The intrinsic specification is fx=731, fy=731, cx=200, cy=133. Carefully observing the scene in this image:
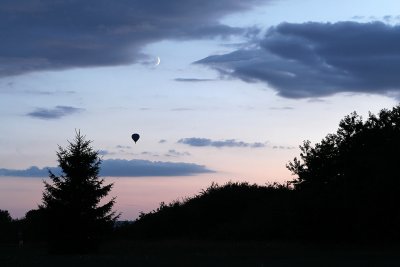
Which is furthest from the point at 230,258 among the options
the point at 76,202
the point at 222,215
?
the point at 222,215

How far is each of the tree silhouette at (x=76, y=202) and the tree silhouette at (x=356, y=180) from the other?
56.8 ft

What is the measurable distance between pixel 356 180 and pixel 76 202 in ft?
71.1

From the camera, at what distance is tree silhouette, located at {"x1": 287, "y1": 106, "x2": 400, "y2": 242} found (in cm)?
5359

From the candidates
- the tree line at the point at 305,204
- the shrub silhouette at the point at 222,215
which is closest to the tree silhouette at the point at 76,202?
the tree line at the point at 305,204

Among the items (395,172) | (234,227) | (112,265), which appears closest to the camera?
(112,265)

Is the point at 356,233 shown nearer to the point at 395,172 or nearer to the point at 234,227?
the point at 395,172

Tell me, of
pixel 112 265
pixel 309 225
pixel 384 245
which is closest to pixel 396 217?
pixel 384 245

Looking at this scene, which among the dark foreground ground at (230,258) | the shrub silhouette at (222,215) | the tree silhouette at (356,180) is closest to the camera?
the dark foreground ground at (230,258)

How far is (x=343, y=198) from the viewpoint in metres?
56.7

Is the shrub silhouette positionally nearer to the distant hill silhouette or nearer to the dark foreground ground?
the distant hill silhouette

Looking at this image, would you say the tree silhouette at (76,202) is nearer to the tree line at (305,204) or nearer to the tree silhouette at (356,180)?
the tree line at (305,204)

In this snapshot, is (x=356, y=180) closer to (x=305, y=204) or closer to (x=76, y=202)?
(x=305, y=204)

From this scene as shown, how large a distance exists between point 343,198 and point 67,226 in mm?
21203

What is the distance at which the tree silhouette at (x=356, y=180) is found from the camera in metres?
53.6
